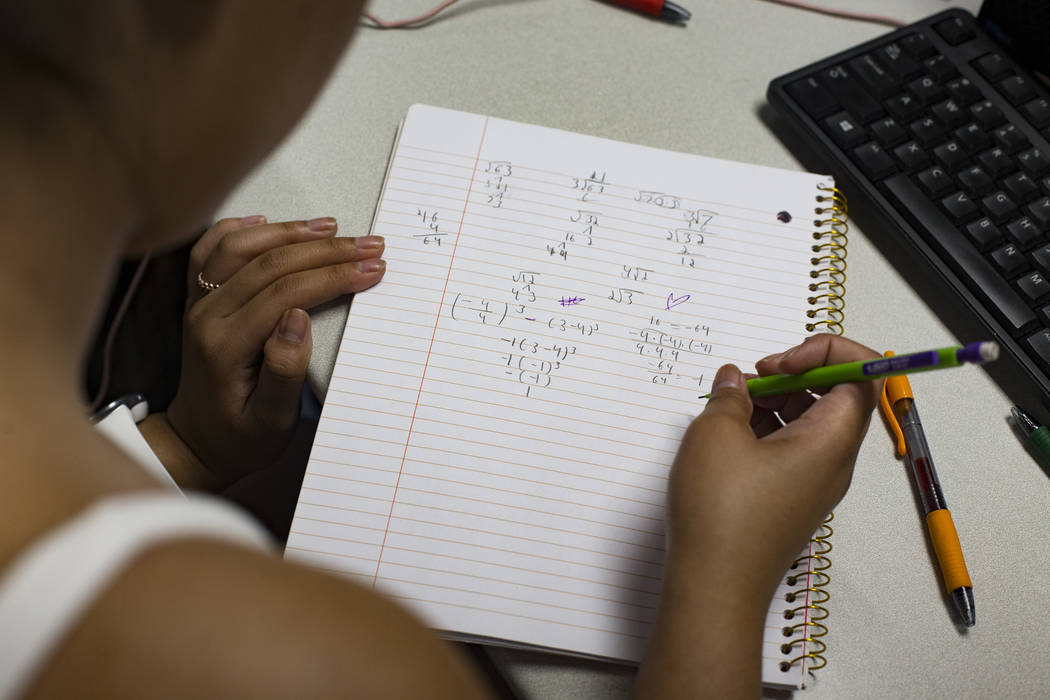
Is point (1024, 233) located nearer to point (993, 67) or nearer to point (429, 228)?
point (993, 67)

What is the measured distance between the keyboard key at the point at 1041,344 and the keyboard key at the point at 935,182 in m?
0.13

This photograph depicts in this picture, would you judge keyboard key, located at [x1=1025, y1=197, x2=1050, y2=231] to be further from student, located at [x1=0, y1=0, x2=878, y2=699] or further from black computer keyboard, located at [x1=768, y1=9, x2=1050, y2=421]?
student, located at [x1=0, y1=0, x2=878, y2=699]

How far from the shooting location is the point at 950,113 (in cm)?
69

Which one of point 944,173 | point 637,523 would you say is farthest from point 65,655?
point 944,173

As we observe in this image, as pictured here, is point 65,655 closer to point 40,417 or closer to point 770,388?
point 40,417

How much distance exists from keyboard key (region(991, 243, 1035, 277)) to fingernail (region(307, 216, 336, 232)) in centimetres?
51

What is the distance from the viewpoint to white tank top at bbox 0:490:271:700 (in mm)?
252

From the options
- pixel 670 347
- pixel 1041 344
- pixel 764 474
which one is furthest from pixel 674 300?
pixel 1041 344

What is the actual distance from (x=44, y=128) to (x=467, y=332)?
1.11 ft

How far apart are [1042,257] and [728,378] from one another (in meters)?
0.29

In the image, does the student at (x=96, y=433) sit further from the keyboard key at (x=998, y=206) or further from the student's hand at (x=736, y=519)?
the keyboard key at (x=998, y=206)

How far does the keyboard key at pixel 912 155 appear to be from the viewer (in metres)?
0.67

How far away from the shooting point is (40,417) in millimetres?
288

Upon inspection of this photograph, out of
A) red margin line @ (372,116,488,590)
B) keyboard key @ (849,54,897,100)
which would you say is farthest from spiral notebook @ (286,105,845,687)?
keyboard key @ (849,54,897,100)
